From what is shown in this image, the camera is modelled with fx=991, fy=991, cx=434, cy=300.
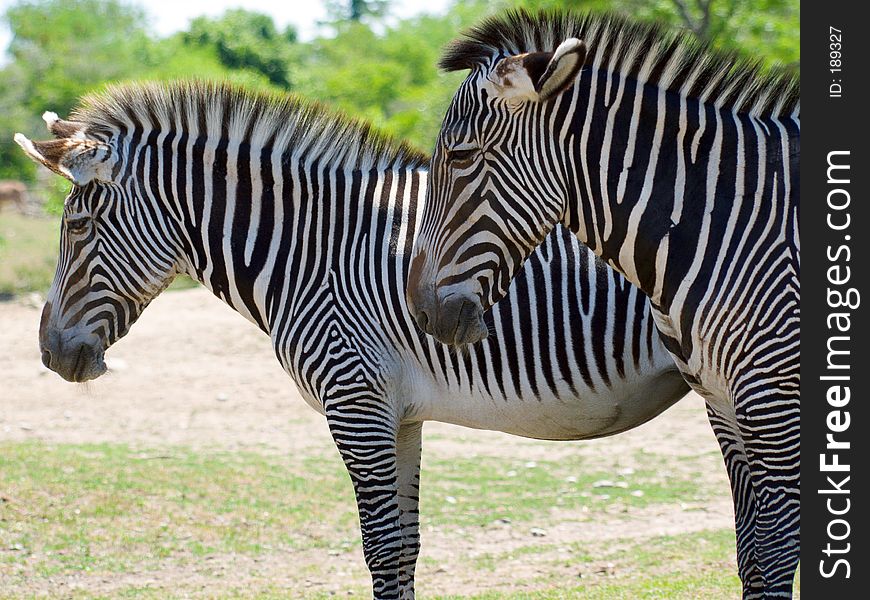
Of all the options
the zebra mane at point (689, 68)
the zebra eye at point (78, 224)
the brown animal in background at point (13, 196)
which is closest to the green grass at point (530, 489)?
the zebra eye at point (78, 224)

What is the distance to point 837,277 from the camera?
321cm

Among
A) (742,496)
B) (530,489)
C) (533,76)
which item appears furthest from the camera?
(530,489)

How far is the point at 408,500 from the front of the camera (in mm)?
4855

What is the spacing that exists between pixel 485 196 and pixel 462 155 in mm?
172

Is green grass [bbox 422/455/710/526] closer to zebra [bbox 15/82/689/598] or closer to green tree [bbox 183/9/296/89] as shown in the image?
zebra [bbox 15/82/689/598]

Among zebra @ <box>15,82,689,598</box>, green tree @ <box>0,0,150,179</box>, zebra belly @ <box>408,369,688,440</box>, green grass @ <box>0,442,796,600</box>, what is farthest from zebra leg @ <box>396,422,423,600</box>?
green tree @ <box>0,0,150,179</box>

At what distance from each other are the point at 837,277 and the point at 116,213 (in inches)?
121

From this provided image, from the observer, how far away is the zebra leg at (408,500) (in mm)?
4809

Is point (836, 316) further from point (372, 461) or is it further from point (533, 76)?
point (372, 461)

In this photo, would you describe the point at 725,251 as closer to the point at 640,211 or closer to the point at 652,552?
the point at 640,211

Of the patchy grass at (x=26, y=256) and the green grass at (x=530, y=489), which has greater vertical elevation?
the patchy grass at (x=26, y=256)

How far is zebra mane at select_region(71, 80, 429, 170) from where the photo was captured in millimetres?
4699

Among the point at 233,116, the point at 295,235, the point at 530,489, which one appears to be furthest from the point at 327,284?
the point at 530,489

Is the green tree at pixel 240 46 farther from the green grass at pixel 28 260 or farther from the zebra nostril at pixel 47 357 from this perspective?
the zebra nostril at pixel 47 357
